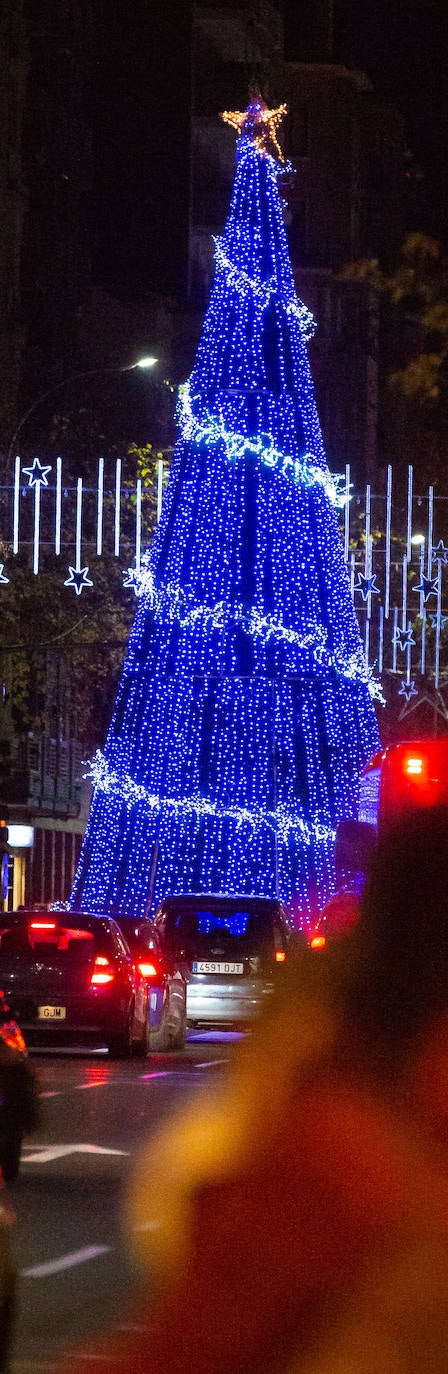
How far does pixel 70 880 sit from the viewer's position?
229 ft

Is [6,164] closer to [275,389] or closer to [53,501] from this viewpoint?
[53,501]

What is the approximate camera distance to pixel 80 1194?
45.2 ft

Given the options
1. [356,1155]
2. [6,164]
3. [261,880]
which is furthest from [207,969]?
[6,164]

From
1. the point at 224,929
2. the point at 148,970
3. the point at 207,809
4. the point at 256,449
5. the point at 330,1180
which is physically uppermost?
the point at 256,449

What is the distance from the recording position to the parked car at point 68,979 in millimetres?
25297

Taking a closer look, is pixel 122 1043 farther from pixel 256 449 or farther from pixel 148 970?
pixel 256 449

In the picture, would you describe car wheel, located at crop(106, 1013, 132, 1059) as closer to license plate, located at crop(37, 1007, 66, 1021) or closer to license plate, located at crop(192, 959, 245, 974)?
license plate, located at crop(37, 1007, 66, 1021)

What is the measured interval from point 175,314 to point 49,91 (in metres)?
15.3

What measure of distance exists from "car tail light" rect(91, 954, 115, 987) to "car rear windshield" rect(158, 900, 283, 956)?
159 inches

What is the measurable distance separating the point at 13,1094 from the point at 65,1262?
3.11 meters

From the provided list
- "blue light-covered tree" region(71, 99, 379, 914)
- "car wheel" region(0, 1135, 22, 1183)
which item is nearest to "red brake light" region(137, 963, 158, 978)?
"blue light-covered tree" region(71, 99, 379, 914)

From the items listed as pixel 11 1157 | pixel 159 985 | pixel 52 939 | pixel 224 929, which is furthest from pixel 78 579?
pixel 11 1157

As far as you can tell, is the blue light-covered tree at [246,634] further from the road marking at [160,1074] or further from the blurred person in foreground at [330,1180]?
the blurred person in foreground at [330,1180]

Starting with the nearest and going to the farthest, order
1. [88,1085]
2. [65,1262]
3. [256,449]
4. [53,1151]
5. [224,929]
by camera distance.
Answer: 1. [65,1262]
2. [53,1151]
3. [88,1085]
4. [224,929]
5. [256,449]
